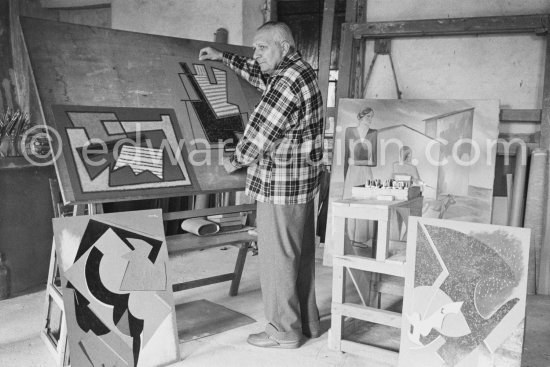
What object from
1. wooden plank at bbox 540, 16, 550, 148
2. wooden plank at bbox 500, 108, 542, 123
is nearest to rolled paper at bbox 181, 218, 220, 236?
wooden plank at bbox 500, 108, 542, 123

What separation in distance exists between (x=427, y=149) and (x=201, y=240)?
186 cm

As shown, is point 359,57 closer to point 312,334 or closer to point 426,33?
point 426,33

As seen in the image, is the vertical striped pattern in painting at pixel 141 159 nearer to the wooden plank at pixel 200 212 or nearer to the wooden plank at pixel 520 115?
the wooden plank at pixel 200 212

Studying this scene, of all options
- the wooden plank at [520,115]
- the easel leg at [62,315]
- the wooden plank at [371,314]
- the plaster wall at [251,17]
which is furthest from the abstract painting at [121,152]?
the wooden plank at [520,115]

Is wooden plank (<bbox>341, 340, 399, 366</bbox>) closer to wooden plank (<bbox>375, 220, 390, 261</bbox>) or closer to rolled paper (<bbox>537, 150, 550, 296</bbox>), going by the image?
wooden plank (<bbox>375, 220, 390, 261</bbox>)

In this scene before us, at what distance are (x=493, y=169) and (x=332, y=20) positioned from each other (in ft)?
5.43

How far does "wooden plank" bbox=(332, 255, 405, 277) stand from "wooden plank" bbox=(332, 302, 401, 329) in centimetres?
20

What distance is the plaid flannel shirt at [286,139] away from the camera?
7.82 feet

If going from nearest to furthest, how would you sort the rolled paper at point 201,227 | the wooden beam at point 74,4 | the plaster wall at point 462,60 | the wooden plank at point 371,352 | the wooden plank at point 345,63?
the wooden plank at point 371,352 → the rolled paper at point 201,227 → the plaster wall at point 462,60 → the wooden plank at point 345,63 → the wooden beam at point 74,4

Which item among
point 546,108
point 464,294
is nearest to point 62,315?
point 464,294

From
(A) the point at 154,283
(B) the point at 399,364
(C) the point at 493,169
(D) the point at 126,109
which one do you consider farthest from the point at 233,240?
(C) the point at 493,169

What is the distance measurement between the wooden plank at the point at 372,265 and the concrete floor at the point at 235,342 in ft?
1.49

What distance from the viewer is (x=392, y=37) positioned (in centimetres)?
404

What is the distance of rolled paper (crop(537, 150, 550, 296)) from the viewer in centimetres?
356
